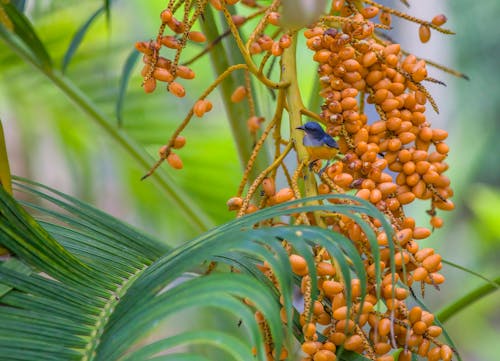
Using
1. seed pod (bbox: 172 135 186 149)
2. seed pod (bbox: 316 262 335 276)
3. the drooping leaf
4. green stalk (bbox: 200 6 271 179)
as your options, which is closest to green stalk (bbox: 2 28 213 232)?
the drooping leaf

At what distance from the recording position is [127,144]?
110cm

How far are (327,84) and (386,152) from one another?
0.08 metres

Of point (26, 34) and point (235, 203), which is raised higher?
point (26, 34)

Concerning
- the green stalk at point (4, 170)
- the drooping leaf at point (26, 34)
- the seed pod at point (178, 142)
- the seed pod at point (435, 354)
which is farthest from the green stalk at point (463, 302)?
the drooping leaf at point (26, 34)

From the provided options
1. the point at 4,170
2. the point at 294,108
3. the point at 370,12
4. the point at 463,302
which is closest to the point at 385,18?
the point at 370,12

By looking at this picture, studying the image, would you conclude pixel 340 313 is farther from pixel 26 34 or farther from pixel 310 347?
pixel 26 34

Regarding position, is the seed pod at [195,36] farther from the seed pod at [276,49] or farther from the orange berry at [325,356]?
the orange berry at [325,356]

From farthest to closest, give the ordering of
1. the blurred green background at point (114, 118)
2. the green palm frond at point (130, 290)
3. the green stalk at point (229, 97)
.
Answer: the blurred green background at point (114, 118) → the green stalk at point (229, 97) → the green palm frond at point (130, 290)

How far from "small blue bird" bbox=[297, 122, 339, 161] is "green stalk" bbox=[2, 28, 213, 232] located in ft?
1.52

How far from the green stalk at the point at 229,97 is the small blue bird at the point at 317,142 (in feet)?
0.98

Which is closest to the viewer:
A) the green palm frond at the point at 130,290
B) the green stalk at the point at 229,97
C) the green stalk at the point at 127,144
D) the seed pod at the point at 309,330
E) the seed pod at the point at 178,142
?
the green palm frond at the point at 130,290

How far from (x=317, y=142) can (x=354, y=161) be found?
44 mm

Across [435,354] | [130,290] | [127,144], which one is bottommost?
[435,354]

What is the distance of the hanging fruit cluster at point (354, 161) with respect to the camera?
0.57 metres
